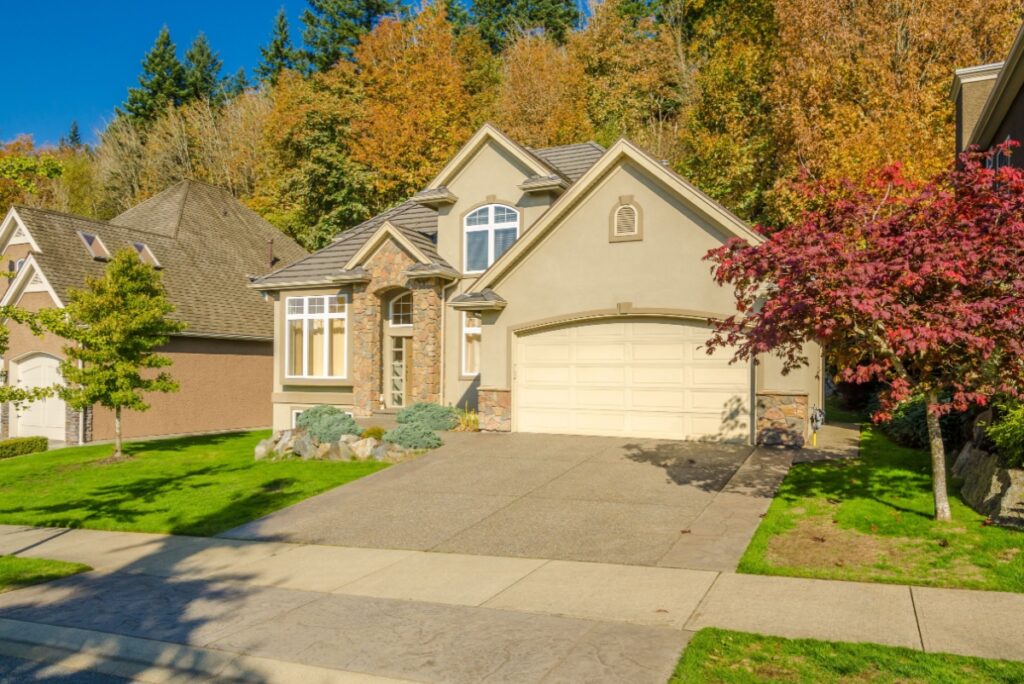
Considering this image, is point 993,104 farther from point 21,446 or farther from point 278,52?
point 278,52

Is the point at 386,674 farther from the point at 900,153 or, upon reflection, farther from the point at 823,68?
the point at 823,68

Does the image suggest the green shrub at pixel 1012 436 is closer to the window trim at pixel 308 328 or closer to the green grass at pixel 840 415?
the green grass at pixel 840 415

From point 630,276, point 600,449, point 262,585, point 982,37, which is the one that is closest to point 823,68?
point 982,37

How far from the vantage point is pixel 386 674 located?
6.21 metres

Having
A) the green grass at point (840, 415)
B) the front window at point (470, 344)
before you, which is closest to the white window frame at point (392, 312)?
the front window at point (470, 344)

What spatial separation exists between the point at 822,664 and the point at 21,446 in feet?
74.3

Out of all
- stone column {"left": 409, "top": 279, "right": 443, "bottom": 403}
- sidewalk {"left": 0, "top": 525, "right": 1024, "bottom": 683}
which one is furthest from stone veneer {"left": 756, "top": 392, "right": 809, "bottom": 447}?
stone column {"left": 409, "top": 279, "right": 443, "bottom": 403}

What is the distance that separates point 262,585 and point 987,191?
30.4 ft

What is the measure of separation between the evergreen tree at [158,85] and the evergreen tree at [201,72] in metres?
0.58

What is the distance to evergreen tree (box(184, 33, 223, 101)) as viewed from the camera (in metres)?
56.7

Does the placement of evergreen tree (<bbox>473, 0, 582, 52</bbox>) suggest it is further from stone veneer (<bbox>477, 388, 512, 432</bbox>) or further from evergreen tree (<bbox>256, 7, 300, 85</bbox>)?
stone veneer (<bbox>477, 388, 512, 432</bbox>)

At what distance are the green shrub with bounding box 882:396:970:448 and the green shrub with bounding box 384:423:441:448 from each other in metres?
9.05

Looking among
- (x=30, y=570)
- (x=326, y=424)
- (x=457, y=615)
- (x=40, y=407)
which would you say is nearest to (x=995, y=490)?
(x=457, y=615)

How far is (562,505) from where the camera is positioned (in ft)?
39.4
